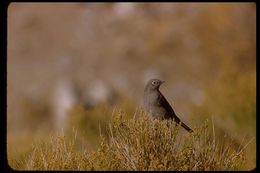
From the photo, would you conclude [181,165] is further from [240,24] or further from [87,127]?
[240,24]

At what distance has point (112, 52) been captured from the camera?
43.2 meters

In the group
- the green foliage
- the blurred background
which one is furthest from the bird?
the blurred background

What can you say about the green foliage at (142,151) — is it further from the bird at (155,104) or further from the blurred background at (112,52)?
the blurred background at (112,52)

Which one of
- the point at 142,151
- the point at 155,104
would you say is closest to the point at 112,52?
the point at 155,104

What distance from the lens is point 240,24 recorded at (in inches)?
1363

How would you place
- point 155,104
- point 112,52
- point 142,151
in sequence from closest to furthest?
point 142,151 < point 155,104 < point 112,52

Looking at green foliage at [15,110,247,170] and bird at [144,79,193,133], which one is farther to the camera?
bird at [144,79,193,133]

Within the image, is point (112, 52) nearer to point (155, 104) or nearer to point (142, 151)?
point (155, 104)

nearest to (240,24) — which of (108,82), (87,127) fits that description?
(108,82)

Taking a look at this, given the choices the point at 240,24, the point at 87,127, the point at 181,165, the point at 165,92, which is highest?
the point at 240,24

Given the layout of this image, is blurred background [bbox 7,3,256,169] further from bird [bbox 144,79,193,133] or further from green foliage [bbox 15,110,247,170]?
green foliage [bbox 15,110,247,170]

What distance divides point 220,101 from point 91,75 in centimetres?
2041

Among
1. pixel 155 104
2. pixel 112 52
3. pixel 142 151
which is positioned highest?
pixel 112 52

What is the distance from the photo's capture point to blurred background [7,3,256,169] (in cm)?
3369
